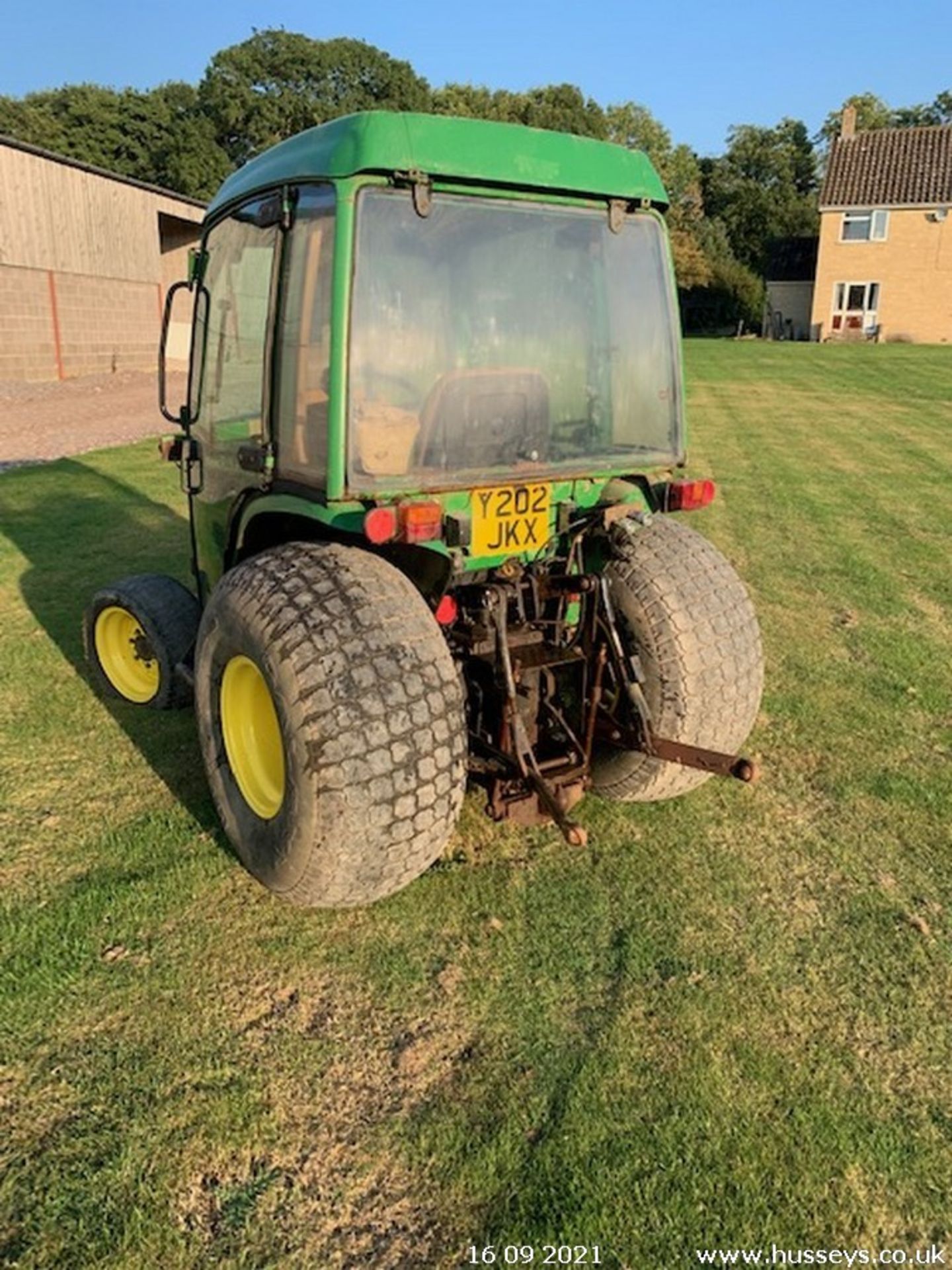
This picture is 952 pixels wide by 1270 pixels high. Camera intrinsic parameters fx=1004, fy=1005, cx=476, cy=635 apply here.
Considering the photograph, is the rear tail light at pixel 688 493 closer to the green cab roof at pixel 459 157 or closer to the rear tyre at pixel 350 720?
the green cab roof at pixel 459 157

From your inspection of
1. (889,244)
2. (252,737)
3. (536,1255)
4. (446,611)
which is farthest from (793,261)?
(536,1255)

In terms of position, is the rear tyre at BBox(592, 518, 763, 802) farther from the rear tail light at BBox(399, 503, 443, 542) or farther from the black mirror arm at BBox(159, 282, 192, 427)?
the black mirror arm at BBox(159, 282, 192, 427)

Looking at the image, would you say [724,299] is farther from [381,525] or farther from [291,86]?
[381,525]

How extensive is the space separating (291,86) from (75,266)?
44620 millimetres

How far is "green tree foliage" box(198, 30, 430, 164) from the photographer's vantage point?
57.7m

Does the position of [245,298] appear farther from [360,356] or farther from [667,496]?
[667,496]

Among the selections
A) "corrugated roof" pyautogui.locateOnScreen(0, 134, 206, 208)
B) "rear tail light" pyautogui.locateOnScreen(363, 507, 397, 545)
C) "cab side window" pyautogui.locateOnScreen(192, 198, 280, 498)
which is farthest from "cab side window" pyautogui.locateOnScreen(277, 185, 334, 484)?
"corrugated roof" pyautogui.locateOnScreen(0, 134, 206, 208)

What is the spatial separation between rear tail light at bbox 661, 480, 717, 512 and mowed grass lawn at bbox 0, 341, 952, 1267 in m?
1.19

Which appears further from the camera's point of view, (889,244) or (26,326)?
(889,244)

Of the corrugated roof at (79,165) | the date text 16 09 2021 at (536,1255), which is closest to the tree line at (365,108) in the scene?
the corrugated roof at (79,165)

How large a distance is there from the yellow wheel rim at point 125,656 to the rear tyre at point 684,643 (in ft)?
7.79

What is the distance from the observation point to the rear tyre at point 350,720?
9.18 ft

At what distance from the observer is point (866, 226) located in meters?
37.9

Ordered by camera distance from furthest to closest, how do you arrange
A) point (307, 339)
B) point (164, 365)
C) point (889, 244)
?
point (889, 244)
point (164, 365)
point (307, 339)
